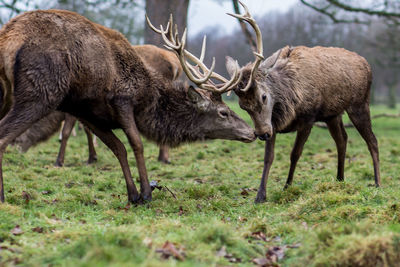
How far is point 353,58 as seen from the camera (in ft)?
24.3

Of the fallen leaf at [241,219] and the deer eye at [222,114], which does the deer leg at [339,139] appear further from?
the fallen leaf at [241,219]

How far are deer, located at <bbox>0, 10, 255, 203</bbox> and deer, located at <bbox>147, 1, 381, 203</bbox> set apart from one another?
25 centimetres

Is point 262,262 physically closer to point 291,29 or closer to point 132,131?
point 132,131

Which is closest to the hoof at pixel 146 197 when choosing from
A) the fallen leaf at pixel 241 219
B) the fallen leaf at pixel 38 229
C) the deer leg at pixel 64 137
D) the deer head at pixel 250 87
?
the fallen leaf at pixel 241 219

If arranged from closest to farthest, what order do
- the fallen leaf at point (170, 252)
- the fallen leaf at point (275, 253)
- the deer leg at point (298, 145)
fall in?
the fallen leaf at point (170, 252), the fallen leaf at point (275, 253), the deer leg at point (298, 145)

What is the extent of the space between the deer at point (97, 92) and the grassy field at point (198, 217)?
2.34ft

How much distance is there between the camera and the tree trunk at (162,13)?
11.3 m

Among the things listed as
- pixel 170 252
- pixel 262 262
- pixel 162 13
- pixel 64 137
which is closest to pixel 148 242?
pixel 170 252

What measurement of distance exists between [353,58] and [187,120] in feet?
10.1

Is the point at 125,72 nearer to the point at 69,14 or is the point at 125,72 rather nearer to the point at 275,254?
the point at 69,14

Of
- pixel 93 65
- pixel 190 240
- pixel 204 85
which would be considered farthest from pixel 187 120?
pixel 190 240

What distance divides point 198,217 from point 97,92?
1.88m

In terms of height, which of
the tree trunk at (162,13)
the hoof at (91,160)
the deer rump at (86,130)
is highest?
the tree trunk at (162,13)

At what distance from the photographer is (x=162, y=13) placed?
37.2ft
